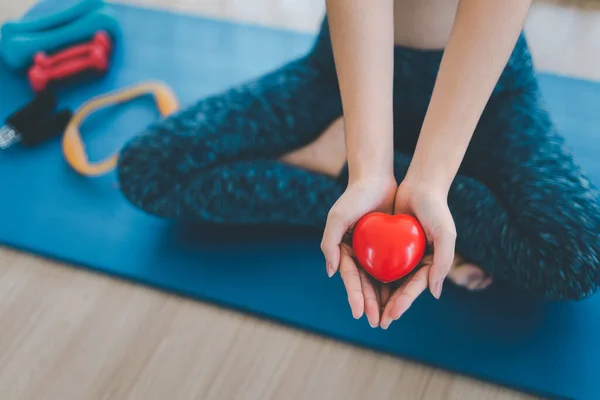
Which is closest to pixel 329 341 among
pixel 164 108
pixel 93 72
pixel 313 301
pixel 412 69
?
pixel 313 301

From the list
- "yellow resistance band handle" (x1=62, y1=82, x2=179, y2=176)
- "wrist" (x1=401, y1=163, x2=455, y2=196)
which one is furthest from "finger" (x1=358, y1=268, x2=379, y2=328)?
"yellow resistance band handle" (x1=62, y1=82, x2=179, y2=176)

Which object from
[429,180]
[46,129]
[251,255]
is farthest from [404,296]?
[46,129]

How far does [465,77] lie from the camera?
0.89 metres

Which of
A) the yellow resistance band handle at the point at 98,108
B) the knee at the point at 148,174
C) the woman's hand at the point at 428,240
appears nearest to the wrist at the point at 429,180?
the woman's hand at the point at 428,240

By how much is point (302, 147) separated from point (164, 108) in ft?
1.26

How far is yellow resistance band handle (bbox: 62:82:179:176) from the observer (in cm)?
132

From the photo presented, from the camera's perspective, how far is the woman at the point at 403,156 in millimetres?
871

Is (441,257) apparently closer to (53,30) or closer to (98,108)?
(98,108)

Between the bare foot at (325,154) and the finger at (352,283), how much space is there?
36 centimetres

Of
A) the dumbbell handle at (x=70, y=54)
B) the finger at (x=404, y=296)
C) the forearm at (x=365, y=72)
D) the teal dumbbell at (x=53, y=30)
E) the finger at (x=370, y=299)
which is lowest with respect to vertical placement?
the dumbbell handle at (x=70, y=54)

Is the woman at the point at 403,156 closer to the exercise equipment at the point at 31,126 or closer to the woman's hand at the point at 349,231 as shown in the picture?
the woman's hand at the point at 349,231

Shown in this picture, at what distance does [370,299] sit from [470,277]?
371 mm

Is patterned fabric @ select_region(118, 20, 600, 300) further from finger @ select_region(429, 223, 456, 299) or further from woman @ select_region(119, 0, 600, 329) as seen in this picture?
finger @ select_region(429, 223, 456, 299)

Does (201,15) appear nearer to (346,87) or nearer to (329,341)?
(346,87)
